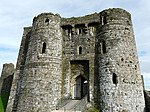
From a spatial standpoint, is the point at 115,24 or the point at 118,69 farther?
the point at 115,24

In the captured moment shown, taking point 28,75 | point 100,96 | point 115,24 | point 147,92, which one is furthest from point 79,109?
point 115,24

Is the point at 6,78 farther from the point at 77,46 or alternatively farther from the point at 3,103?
the point at 77,46

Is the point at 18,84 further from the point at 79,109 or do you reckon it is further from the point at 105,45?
the point at 105,45

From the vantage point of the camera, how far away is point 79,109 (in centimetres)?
1711

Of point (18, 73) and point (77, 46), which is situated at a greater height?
point (77, 46)

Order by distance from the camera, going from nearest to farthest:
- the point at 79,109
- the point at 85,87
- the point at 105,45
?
the point at 79,109 → the point at 105,45 → the point at 85,87

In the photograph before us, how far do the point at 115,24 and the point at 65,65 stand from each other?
6.04 meters

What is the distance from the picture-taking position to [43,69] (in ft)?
63.3

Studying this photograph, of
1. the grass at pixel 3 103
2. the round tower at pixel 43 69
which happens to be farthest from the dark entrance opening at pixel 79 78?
the grass at pixel 3 103

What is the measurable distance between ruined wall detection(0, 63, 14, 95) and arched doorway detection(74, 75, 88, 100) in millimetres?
12100

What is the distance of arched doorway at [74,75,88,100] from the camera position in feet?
66.4

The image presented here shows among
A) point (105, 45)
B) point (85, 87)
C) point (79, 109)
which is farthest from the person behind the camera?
point (85, 87)

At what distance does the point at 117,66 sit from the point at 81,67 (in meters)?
3.75

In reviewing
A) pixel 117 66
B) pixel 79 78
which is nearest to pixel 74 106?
pixel 79 78
